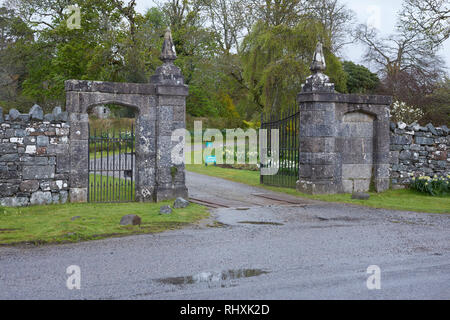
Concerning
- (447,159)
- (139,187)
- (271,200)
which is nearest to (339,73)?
(447,159)

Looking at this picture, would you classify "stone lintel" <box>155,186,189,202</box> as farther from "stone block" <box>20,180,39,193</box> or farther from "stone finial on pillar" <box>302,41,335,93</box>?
"stone finial on pillar" <box>302,41,335,93</box>

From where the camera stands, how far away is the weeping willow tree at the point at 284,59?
24.5m

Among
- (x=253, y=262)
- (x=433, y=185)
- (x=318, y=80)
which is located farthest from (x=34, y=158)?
(x=433, y=185)

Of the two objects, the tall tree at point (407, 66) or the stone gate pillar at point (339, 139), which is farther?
the tall tree at point (407, 66)

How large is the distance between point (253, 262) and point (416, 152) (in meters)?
10.1

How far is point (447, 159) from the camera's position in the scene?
1524 cm

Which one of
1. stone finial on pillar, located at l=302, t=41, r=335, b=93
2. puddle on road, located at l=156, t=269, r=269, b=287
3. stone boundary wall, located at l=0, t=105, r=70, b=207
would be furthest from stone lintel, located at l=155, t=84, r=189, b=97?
puddle on road, located at l=156, t=269, r=269, b=287

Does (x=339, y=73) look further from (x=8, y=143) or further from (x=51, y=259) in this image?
(x=51, y=259)

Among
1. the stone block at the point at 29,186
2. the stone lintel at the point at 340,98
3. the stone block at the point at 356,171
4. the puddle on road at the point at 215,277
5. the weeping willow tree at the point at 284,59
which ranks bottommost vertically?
the puddle on road at the point at 215,277

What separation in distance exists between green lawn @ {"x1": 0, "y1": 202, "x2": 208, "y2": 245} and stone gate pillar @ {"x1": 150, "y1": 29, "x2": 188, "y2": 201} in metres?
0.82

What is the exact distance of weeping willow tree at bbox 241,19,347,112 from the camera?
24.5 m

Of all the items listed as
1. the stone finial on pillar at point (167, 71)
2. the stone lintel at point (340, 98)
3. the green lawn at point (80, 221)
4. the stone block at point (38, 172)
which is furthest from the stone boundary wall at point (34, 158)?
the stone lintel at point (340, 98)

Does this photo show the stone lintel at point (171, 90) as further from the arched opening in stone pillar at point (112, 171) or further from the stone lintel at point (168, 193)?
the stone lintel at point (168, 193)

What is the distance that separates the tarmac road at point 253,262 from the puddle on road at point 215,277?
0.5 inches
